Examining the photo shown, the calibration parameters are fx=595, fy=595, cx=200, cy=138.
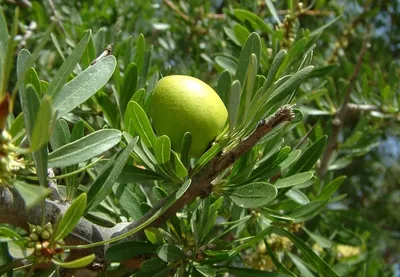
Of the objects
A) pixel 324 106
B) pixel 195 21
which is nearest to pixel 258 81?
pixel 324 106

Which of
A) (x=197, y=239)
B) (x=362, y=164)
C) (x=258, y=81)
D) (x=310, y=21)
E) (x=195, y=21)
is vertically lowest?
(x=362, y=164)

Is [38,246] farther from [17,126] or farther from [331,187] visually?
[331,187]

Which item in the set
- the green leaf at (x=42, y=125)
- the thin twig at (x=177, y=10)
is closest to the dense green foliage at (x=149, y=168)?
the green leaf at (x=42, y=125)

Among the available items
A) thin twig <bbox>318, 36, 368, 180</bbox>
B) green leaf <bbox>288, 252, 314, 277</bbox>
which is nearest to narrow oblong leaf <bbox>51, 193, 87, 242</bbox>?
green leaf <bbox>288, 252, 314, 277</bbox>

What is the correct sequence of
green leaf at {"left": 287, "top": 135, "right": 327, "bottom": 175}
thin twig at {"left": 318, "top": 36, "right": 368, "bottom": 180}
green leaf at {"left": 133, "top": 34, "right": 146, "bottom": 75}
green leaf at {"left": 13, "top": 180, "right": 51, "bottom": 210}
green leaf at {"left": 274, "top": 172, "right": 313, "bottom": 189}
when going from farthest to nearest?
1. thin twig at {"left": 318, "top": 36, "right": 368, "bottom": 180}
2. green leaf at {"left": 133, "top": 34, "right": 146, "bottom": 75}
3. green leaf at {"left": 287, "top": 135, "right": 327, "bottom": 175}
4. green leaf at {"left": 274, "top": 172, "right": 313, "bottom": 189}
5. green leaf at {"left": 13, "top": 180, "right": 51, "bottom": 210}

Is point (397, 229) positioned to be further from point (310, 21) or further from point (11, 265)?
point (11, 265)

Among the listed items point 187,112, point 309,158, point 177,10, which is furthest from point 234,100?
point 177,10

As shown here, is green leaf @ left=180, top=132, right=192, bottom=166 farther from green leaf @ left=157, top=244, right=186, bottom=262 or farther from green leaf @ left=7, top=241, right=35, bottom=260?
green leaf @ left=7, top=241, right=35, bottom=260
